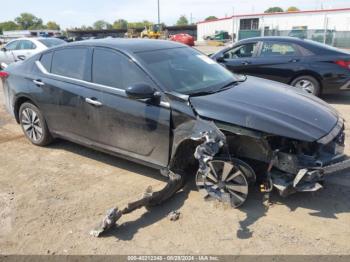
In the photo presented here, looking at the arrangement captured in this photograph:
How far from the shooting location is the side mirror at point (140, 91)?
12.7 feet

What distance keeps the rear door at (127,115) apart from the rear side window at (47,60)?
3.18ft

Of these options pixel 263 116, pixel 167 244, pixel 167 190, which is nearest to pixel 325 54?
pixel 263 116

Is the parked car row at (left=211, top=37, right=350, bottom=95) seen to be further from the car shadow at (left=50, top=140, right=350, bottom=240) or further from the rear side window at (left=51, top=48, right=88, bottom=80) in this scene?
the rear side window at (left=51, top=48, right=88, bottom=80)

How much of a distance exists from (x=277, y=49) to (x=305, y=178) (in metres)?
5.70

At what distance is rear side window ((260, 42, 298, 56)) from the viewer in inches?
328

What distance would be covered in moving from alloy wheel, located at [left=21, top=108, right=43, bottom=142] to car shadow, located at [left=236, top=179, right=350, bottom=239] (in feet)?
11.1

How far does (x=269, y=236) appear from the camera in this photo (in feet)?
10.9

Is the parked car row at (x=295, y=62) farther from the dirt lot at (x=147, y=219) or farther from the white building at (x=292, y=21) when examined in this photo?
the white building at (x=292, y=21)

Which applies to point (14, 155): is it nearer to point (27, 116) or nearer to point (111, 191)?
point (27, 116)

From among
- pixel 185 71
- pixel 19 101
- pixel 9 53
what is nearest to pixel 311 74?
pixel 185 71

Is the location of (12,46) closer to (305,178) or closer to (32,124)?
(32,124)

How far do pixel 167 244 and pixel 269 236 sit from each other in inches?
36.9

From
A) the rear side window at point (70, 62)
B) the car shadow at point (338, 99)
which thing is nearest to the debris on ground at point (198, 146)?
the rear side window at point (70, 62)

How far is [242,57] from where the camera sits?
29.5 ft
